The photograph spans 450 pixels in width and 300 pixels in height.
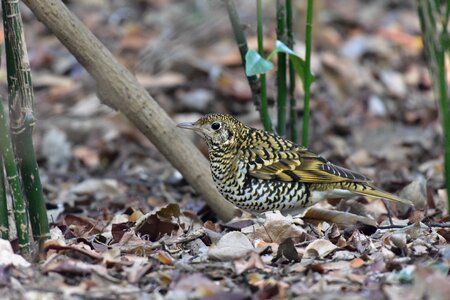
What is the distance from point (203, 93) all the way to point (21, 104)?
555cm

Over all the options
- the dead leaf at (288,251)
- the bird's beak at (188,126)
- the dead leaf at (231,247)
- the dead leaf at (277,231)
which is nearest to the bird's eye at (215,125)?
the bird's beak at (188,126)

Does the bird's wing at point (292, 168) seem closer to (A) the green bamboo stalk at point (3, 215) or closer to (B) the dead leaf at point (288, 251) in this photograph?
(B) the dead leaf at point (288, 251)

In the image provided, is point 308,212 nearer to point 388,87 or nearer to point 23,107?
point 23,107

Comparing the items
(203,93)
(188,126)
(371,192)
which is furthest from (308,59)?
(203,93)

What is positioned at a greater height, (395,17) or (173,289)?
(395,17)

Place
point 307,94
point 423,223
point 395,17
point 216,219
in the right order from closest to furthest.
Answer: point 423,223 → point 307,94 → point 216,219 → point 395,17

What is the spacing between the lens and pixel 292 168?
5934 millimetres

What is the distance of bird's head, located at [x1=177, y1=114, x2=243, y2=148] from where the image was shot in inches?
236

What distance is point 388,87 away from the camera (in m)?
10.7

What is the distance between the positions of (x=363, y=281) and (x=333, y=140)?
5192mm

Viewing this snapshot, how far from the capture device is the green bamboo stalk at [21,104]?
439cm

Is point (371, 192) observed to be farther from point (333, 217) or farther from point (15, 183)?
point (15, 183)

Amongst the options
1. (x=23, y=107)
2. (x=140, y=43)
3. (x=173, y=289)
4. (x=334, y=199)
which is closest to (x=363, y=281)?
(x=173, y=289)

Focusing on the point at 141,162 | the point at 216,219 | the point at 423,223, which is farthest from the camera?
the point at 141,162
